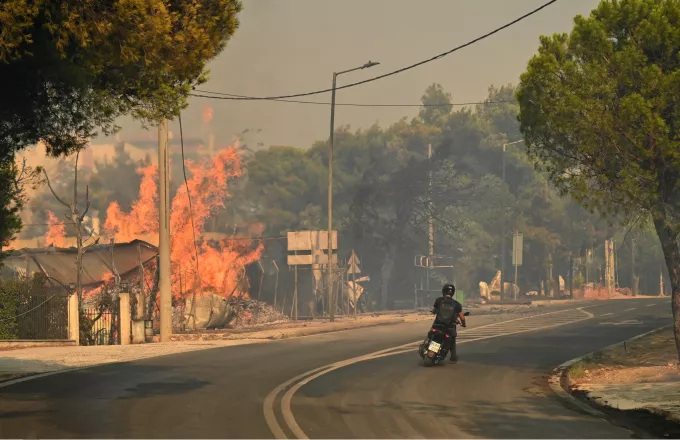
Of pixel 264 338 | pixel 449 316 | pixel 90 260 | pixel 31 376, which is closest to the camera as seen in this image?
pixel 31 376

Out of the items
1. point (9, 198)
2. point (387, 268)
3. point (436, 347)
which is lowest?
point (436, 347)

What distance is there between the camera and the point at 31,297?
3133cm

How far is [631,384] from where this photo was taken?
60.9 ft

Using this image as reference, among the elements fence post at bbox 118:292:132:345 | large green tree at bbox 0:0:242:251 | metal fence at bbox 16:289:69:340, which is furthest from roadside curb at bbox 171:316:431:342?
large green tree at bbox 0:0:242:251

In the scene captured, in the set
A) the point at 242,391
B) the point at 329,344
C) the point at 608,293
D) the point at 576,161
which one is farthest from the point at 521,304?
the point at 242,391

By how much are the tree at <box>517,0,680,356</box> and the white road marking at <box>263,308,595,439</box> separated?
6505mm

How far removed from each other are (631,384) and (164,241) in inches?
697

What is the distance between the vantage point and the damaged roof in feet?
140

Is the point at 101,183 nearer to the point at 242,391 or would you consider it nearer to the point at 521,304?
the point at 521,304

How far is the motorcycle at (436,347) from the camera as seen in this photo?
22750 mm

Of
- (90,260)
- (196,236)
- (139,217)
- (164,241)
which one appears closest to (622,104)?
(164,241)

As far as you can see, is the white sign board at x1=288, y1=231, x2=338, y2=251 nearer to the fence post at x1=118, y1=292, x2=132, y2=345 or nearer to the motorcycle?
the fence post at x1=118, y1=292, x2=132, y2=345

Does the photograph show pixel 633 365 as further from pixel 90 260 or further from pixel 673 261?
pixel 90 260

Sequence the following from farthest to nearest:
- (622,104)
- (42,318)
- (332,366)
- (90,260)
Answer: (90,260)
(42,318)
(332,366)
(622,104)
